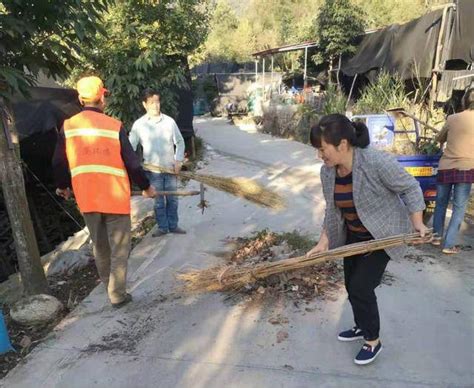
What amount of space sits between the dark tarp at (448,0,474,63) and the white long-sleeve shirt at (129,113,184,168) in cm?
714

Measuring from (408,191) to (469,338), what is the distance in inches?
46.8

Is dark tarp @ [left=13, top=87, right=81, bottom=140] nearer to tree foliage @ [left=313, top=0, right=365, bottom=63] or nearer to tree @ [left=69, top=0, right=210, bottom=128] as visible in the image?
tree @ [left=69, top=0, right=210, bottom=128]

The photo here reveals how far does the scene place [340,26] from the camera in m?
14.4

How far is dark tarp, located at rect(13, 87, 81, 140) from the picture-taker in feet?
19.1

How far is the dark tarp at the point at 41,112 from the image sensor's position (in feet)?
19.1

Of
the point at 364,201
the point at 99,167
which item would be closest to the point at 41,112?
the point at 99,167

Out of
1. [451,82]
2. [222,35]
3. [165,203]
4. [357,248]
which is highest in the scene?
[222,35]

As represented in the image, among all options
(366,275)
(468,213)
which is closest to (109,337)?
(366,275)

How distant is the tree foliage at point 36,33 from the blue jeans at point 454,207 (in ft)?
10.7

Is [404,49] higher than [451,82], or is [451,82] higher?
[404,49]

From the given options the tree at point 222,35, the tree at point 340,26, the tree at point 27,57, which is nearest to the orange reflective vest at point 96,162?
the tree at point 27,57

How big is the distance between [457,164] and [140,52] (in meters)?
5.22

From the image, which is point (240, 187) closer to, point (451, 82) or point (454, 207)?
point (454, 207)

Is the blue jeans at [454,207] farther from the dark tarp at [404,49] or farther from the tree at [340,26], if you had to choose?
the tree at [340,26]
